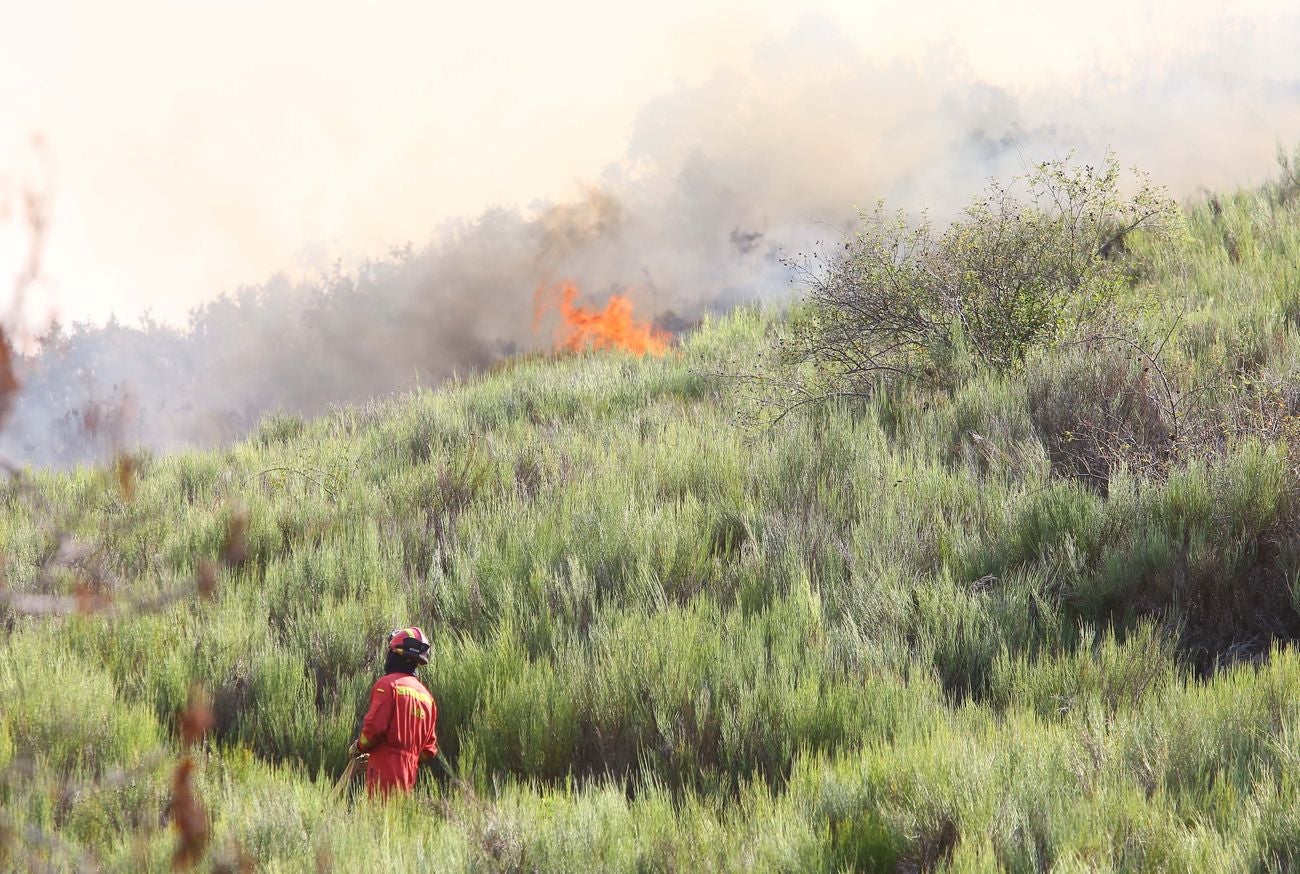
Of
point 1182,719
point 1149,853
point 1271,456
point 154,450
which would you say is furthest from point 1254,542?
point 154,450

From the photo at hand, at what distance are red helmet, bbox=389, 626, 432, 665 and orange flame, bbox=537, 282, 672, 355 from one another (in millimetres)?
10160

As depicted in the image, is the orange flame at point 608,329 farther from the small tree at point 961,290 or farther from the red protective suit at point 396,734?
the red protective suit at point 396,734

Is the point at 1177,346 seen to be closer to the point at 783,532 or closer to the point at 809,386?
the point at 809,386

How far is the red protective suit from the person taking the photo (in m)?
3.73

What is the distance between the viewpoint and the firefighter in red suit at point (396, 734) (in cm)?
372

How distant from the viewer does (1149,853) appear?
2.65 m

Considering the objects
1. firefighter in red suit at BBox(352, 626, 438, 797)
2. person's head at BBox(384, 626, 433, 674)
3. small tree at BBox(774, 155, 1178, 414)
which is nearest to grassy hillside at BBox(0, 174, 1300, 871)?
firefighter in red suit at BBox(352, 626, 438, 797)

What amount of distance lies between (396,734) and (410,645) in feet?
1.15

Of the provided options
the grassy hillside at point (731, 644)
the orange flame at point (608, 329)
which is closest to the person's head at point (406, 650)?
the grassy hillside at point (731, 644)

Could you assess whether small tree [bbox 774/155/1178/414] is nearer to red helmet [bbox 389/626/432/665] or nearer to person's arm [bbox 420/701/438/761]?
red helmet [bbox 389/626/432/665]

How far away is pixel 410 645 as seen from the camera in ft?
13.2

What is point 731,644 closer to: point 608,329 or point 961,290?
point 961,290

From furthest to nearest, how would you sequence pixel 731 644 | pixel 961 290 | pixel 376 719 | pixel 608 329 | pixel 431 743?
pixel 608 329 → pixel 961 290 → pixel 731 644 → pixel 431 743 → pixel 376 719

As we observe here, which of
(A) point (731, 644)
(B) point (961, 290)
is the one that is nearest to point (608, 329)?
(B) point (961, 290)
